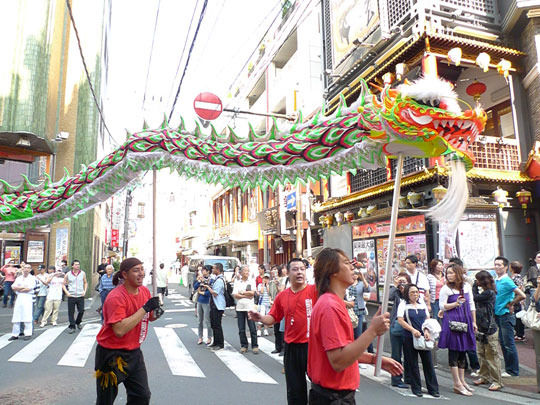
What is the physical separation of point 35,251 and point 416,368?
668 inches

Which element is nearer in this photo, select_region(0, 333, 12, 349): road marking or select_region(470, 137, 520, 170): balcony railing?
select_region(0, 333, 12, 349): road marking

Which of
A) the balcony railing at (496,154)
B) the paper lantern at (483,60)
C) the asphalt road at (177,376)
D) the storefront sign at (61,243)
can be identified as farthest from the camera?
the storefront sign at (61,243)

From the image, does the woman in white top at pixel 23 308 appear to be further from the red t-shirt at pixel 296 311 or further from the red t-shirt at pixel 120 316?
the red t-shirt at pixel 296 311

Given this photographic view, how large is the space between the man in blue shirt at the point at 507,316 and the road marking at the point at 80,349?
23.9 ft

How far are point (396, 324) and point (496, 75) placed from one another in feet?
35.7

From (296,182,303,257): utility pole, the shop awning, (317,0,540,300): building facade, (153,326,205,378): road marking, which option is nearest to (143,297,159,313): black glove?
(153,326,205,378): road marking

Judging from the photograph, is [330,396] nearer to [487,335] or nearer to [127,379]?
[127,379]

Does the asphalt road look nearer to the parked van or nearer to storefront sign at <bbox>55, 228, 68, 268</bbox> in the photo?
storefront sign at <bbox>55, 228, 68, 268</bbox>

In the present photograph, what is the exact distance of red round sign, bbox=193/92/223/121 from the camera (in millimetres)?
10195

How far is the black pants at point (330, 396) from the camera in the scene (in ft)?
8.15

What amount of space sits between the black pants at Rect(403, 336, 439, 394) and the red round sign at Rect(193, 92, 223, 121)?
686 cm

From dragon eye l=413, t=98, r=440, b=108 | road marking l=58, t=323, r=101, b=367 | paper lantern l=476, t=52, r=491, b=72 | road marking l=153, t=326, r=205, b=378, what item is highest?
paper lantern l=476, t=52, r=491, b=72

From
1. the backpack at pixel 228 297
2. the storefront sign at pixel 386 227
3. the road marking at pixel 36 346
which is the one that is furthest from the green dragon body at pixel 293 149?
the storefront sign at pixel 386 227

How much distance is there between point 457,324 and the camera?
594 centimetres
